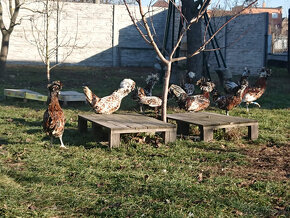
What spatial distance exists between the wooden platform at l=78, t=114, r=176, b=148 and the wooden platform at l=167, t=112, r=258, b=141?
52 cm

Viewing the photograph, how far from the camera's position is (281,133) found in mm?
7836

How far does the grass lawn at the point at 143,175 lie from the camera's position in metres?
4.00

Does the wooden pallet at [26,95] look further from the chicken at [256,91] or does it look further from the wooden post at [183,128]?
the chicken at [256,91]

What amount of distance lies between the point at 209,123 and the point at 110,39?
16.3 metres

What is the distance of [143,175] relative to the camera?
502cm

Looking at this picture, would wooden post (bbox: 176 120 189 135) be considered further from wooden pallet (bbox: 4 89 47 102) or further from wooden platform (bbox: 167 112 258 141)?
wooden pallet (bbox: 4 89 47 102)

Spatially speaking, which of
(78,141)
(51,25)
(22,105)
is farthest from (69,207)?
(51,25)

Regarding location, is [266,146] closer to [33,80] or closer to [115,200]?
[115,200]

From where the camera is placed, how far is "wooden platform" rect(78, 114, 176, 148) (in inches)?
244

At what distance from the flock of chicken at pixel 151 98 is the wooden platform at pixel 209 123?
0.64 metres

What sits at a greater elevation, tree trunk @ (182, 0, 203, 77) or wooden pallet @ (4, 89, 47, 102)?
tree trunk @ (182, 0, 203, 77)

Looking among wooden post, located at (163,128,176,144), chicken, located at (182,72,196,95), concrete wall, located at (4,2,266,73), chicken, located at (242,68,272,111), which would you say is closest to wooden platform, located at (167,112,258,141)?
wooden post, located at (163,128,176,144)

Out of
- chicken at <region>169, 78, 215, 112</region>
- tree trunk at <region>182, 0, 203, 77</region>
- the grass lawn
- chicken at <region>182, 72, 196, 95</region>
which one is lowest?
the grass lawn

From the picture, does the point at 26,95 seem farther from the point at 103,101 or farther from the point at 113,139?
the point at 113,139
